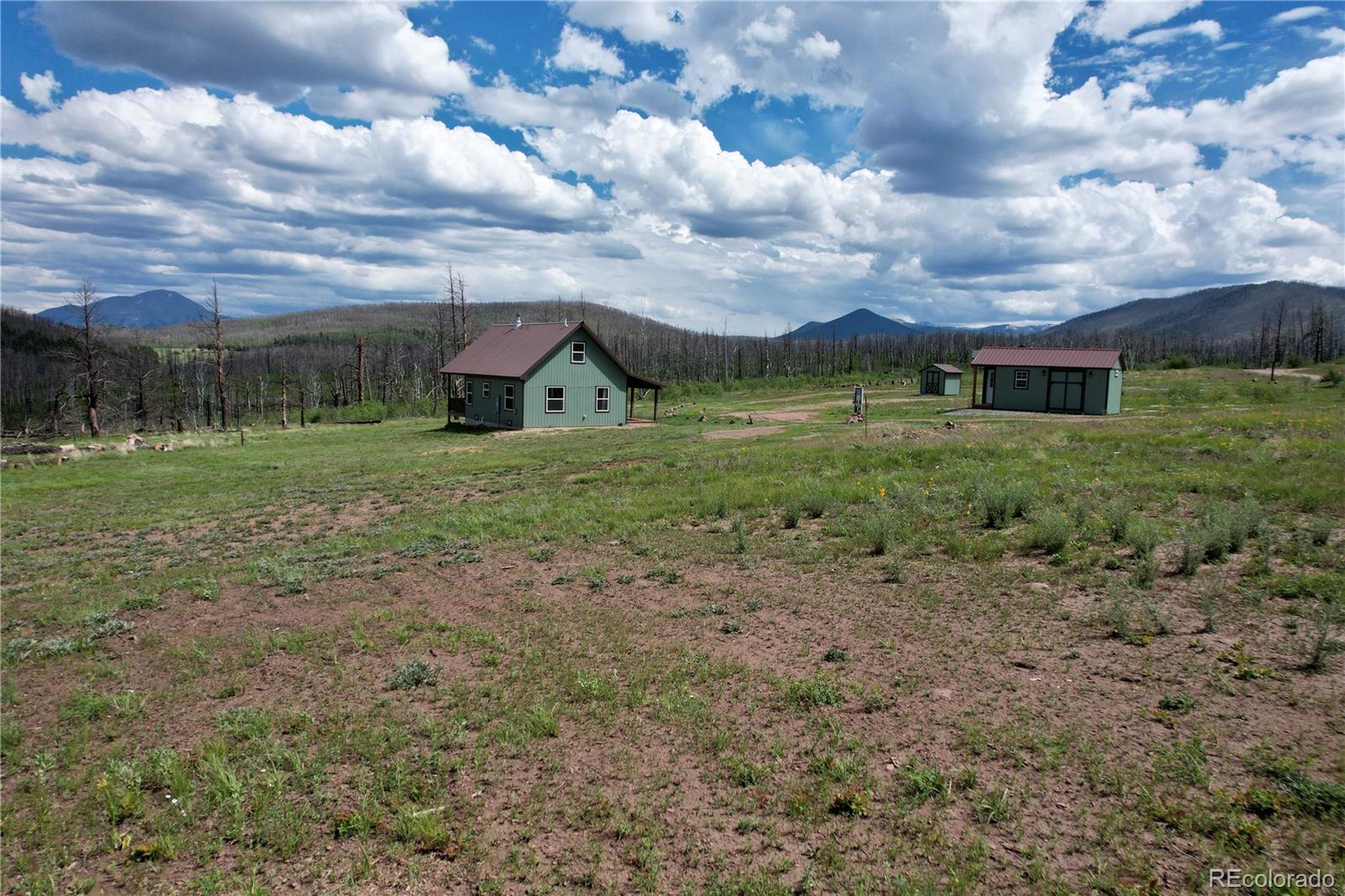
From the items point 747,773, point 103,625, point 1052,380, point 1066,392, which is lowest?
point 103,625

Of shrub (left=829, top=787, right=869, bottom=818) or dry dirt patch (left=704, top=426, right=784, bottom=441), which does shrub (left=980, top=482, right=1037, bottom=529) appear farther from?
dry dirt patch (left=704, top=426, right=784, bottom=441)

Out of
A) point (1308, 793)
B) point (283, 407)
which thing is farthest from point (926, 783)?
point (283, 407)

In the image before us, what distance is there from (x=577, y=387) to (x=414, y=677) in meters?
33.6

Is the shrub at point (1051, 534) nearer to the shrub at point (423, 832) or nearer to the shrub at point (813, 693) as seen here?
the shrub at point (813, 693)

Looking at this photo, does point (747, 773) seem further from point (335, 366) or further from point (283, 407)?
point (335, 366)

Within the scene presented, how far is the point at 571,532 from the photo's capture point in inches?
503

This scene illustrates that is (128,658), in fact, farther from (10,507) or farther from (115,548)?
(10,507)

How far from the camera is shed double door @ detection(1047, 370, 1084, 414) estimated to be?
1565 inches

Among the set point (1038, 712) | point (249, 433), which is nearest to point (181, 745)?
point (1038, 712)

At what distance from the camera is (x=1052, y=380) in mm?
41031

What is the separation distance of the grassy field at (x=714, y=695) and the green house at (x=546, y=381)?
81.7 ft

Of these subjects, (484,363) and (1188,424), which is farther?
(484,363)

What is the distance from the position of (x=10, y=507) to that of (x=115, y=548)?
8.92 meters

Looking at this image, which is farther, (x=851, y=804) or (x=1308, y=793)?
(x=851, y=804)
